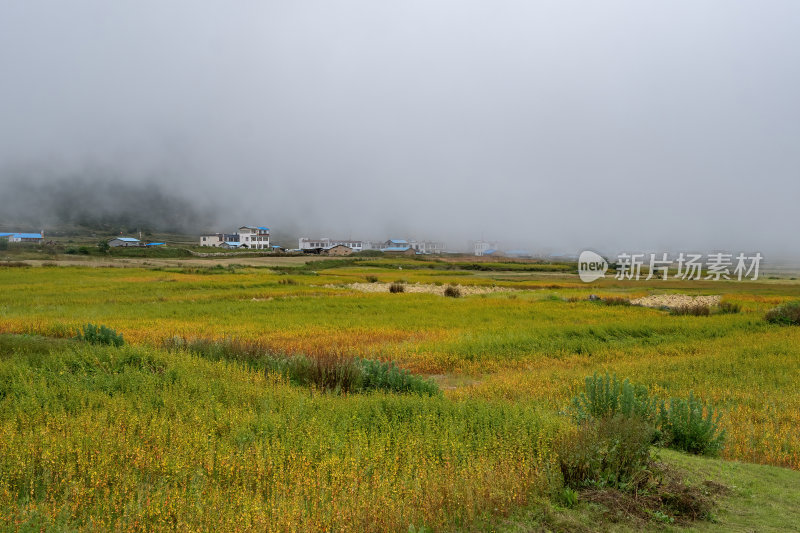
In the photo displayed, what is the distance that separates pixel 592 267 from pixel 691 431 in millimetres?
70691

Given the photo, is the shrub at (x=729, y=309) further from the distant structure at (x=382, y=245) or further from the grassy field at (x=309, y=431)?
the distant structure at (x=382, y=245)

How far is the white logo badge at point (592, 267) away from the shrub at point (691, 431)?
59489 millimetres

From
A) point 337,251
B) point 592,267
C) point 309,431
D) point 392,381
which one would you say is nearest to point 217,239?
point 337,251

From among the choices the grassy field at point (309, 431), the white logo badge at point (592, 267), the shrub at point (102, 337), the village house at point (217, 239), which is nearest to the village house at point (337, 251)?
the village house at point (217, 239)

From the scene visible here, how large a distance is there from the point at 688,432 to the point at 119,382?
28.4 ft

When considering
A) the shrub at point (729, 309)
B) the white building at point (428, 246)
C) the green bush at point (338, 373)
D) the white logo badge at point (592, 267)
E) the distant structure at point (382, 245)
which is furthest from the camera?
the white building at point (428, 246)

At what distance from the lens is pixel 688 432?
667 cm

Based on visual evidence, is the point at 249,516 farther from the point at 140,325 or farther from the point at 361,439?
the point at 140,325

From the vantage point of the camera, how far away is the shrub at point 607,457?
4820 millimetres

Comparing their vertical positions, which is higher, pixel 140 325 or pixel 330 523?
pixel 330 523

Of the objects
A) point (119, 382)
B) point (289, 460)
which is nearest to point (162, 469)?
point (289, 460)

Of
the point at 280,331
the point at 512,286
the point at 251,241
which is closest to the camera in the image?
the point at 280,331

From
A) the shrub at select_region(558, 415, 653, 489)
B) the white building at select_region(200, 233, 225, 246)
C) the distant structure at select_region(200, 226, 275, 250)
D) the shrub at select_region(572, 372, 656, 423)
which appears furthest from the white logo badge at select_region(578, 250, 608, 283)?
the white building at select_region(200, 233, 225, 246)

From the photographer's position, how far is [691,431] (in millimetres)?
6645
